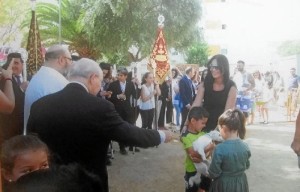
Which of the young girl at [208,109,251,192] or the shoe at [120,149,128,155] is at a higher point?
the young girl at [208,109,251,192]

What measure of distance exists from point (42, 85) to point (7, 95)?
0.19 m

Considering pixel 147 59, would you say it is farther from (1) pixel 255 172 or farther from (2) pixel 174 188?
(1) pixel 255 172

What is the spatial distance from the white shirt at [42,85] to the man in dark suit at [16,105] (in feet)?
0.13

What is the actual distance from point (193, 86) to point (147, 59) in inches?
16.0

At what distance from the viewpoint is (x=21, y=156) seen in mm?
699

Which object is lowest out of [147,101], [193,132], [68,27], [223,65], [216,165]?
[216,165]

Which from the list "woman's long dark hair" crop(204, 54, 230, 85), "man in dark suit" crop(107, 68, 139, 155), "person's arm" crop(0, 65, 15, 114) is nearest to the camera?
"person's arm" crop(0, 65, 15, 114)

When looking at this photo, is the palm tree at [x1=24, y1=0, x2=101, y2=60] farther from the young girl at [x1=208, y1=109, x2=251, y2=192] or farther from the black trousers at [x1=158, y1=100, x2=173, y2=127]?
the black trousers at [x1=158, y1=100, x2=173, y2=127]

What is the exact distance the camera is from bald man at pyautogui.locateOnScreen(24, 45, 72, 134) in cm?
126

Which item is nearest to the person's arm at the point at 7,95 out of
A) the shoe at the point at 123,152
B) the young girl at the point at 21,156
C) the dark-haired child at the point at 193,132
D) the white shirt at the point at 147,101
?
the young girl at the point at 21,156

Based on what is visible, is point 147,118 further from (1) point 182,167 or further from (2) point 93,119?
(2) point 93,119

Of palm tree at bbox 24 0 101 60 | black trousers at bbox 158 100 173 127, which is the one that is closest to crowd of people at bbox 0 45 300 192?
palm tree at bbox 24 0 101 60

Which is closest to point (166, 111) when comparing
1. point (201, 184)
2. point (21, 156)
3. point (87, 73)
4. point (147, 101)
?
point (147, 101)

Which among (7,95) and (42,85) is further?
(42,85)
